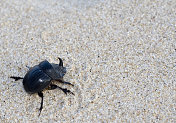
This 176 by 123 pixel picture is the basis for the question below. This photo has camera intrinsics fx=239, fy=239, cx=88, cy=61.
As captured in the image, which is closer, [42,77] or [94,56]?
[42,77]

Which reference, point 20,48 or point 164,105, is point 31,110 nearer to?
point 20,48

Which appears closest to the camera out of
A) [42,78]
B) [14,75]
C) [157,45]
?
[42,78]

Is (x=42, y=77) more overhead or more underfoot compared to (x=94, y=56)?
more underfoot

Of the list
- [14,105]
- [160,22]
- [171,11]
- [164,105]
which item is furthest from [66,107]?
[171,11]
